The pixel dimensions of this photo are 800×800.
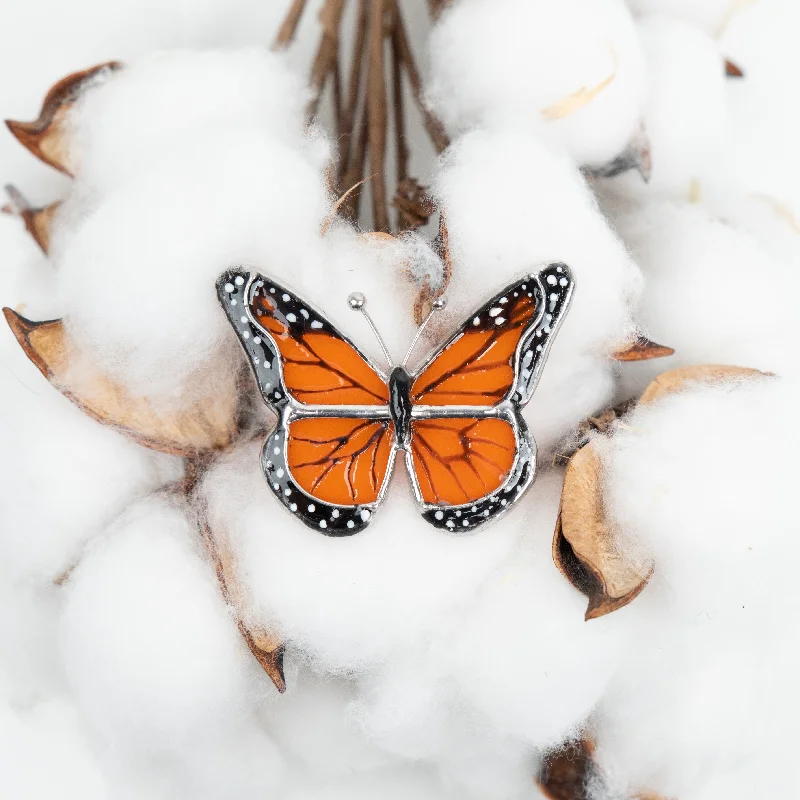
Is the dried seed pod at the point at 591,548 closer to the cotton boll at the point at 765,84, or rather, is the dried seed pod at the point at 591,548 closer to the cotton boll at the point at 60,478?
the cotton boll at the point at 60,478

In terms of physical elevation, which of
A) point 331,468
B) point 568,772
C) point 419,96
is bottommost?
point 568,772

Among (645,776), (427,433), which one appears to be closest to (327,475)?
(427,433)

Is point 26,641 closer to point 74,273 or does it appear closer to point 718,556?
point 74,273

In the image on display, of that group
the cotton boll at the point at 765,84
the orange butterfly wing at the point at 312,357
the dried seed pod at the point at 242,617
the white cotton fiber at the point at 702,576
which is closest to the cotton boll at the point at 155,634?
the dried seed pod at the point at 242,617

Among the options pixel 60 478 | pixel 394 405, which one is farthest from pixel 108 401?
pixel 394 405

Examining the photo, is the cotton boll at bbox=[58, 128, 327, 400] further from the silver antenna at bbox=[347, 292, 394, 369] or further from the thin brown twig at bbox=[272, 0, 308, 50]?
the thin brown twig at bbox=[272, 0, 308, 50]

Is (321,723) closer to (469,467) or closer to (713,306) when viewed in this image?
(469,467)

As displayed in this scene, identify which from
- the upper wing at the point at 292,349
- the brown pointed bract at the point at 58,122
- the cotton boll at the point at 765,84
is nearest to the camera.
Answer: the upper wing at the point at 292,349

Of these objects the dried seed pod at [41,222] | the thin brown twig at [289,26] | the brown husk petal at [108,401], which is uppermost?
the thin brown twig at [289,26]
